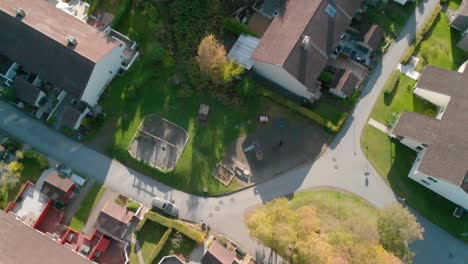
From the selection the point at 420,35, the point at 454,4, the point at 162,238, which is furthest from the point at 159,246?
the point at 454,4

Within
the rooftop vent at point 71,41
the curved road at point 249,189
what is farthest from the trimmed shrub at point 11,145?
the rooftop vent at point 71,41

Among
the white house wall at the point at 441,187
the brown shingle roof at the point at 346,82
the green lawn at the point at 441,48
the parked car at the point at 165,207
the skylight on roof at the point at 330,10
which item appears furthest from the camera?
the green lawn at the point at 441,48

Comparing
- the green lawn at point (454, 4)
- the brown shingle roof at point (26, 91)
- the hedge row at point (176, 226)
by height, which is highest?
the green lawn at point (454, 4)

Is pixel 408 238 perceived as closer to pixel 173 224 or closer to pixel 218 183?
pixel 218 183

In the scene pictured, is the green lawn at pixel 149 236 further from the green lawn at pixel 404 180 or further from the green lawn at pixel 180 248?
the green lawn at pixel 404 180

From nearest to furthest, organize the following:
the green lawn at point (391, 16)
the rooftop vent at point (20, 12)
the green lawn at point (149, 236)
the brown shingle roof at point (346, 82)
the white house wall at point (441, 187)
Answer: the white house wall at point (441, 187)
the green lawn at point (149, 236)
the rooftop vent at point (20, 12)
the brown shingle roof at point (346, 82)
the green lawn at point (391, 16)

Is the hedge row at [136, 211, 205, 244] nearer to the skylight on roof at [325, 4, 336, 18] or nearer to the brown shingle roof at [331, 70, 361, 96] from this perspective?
the brown shingle roof at [331, 70, 361, 96]

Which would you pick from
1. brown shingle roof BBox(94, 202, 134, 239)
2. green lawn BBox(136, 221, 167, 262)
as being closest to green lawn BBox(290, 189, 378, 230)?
green lawn BBox(136, 221, 167, 262)
